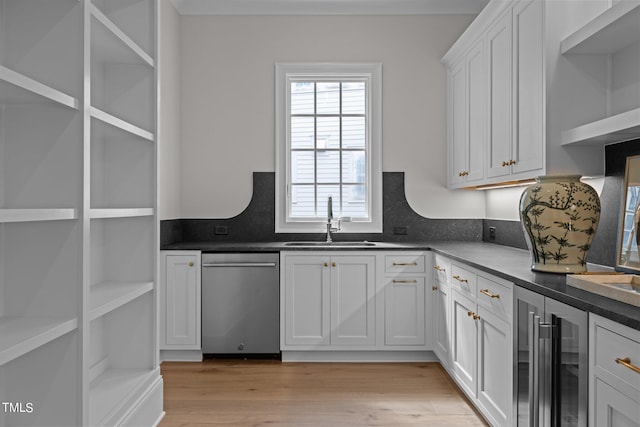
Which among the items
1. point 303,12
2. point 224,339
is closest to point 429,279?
point 224,339

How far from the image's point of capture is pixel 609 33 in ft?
7.09

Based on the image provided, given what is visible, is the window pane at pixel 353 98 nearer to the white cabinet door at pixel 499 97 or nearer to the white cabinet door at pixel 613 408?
the white cabinet door at pixel 499 97

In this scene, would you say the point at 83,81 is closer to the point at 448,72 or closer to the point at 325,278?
Answer: the point at 325,278

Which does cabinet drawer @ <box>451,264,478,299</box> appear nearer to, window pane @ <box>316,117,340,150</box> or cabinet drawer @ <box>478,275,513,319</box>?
cabinet drawer @ <box>478,275,513,319</box>

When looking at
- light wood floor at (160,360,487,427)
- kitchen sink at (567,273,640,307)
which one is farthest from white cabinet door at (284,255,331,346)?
kitchen sink at (567,273,640,307)

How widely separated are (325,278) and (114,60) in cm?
200

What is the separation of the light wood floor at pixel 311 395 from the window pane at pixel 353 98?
213 centimetres

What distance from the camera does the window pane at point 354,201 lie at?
14.2ft

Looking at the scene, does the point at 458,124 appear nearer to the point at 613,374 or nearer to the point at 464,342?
the point at 464,342

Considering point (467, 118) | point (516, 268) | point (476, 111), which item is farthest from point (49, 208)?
point (467, 118)

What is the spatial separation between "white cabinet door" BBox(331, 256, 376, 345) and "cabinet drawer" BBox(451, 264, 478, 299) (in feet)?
2.35

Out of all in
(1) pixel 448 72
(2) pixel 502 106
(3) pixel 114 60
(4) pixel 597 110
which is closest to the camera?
(4) pixel 597 110

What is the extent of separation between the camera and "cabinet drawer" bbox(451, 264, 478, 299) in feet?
8.92

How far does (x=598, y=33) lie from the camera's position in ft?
7.09
